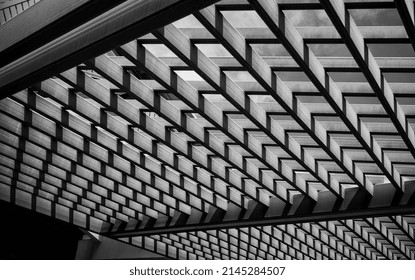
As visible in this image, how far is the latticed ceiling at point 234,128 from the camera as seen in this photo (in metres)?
11.9

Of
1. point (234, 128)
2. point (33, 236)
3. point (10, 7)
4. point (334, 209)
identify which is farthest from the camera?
point (33, 236)

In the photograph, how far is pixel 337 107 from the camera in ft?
46.7

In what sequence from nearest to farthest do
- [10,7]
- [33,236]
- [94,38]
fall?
1. [94,38]
2. [10,7]
3. [33,236]

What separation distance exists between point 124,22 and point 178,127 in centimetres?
638

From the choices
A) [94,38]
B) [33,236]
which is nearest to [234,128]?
[94,38]

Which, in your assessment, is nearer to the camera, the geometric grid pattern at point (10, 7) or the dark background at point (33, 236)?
the geometric grid pattern at point (10, 7)

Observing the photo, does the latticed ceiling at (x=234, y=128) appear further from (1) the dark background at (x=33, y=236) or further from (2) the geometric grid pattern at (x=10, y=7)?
(1) the dark background at (x=33, y=236)

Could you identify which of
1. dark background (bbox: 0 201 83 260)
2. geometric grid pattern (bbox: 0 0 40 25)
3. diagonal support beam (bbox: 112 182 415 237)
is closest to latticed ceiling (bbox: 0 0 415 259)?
diagonal support beam (bbox: 112 182 415 237)

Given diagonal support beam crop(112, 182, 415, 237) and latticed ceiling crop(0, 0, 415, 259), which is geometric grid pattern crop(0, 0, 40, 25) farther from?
diagonal support beam crop(112, 182, 415, 237)

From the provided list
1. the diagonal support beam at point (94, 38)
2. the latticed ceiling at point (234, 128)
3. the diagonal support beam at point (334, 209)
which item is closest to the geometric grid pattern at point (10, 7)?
the latticed ceiling at point (234, 128)

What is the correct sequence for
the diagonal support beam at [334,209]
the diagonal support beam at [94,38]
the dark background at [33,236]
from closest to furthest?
the diagonal support beam at [94,38]
the diagonal support beam at [334,209]
the dark background at [33,236]

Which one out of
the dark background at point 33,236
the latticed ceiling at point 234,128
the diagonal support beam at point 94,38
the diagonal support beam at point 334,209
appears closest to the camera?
the diagonal support beam at point 94,38

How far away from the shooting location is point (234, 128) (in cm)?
1661

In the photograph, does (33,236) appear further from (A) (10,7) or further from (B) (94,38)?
(B) (94,38)
